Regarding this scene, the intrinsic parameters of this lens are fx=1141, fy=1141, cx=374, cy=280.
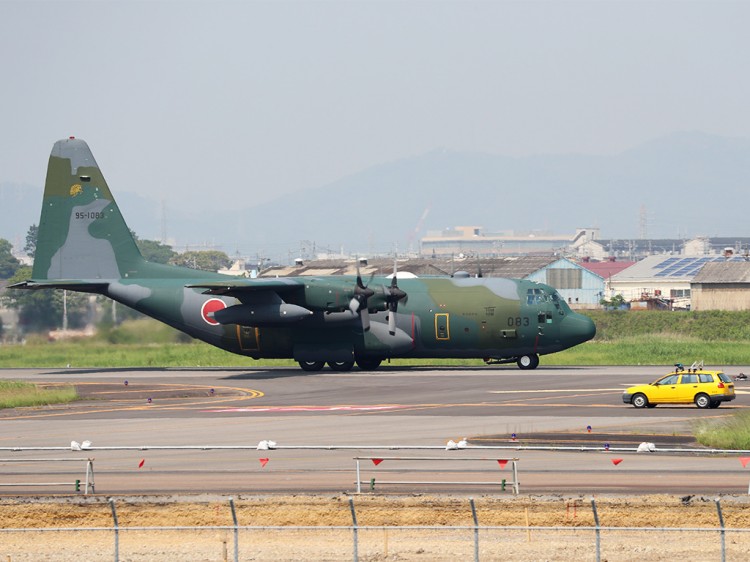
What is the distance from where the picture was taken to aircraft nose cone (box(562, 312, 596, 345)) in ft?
203

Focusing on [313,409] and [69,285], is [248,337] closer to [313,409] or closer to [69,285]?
[69,285]

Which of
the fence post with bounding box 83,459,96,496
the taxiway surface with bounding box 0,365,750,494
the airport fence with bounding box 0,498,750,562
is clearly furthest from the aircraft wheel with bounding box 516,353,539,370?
the airport fence with bounding box 0,498,750,562

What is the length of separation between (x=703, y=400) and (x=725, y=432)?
9233mm

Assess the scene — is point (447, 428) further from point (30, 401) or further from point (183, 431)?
point (30, 401)

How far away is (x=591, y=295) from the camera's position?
148m

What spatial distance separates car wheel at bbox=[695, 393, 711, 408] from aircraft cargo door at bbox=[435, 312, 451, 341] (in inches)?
773

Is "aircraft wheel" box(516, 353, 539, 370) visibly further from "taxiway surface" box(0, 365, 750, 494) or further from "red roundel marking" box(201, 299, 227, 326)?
"red roundel marking" box(201, 299, 227, 326)

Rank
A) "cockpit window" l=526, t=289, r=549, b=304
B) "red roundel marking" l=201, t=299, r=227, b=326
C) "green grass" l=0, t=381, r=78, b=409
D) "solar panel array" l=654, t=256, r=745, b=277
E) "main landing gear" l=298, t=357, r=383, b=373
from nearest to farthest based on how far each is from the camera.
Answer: "green grass" l=0, t=381, r=78, b=409, "cockpit window" l=526, t=289, r=549, b=304, "main landing gear" l=298, t=357, r=383, b=373, "red roundel marking" l=201, t=299, r=227, b=326, "solar panel array" l=654, t=256, r=745, b=277

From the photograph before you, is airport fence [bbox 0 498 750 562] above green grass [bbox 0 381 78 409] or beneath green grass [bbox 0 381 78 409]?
beneath

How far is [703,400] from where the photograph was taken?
44312 millimetres

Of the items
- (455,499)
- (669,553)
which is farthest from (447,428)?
(669,553)

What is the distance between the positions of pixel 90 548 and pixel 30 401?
27.4 m

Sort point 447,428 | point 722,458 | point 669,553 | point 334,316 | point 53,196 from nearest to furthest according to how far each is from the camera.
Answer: point 669,553 → point 722,458 → point 447,428 → point 334,316 → point 53,196

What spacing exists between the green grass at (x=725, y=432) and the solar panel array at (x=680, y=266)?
397 feet
